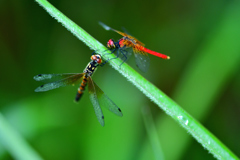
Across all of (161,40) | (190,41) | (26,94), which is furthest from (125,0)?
(26,94)

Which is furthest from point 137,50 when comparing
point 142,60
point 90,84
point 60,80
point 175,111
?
point 175,111

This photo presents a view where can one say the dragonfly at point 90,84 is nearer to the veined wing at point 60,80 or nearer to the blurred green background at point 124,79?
the veined wing at point 60,80

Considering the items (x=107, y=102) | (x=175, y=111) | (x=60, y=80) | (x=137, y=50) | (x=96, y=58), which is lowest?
(x=60, y=80)

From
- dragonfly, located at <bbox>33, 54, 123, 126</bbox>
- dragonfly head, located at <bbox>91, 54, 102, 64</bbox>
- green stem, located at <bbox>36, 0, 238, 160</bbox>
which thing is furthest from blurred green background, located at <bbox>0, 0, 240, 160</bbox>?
green stem, located at <bbox>36, 0, 238, 160</bbox>

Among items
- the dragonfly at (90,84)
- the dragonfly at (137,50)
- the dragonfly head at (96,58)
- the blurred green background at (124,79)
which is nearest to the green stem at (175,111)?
the dragonfly head at (96,58)

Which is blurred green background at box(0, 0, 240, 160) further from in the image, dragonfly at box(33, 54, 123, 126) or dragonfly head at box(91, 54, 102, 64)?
dragonfly head at box(91, 54, 102, 64)

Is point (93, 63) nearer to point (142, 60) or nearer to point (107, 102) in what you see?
point (107, 102)

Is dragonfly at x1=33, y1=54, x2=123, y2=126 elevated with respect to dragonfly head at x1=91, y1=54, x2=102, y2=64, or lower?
lower

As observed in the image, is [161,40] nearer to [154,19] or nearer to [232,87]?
[154,19]

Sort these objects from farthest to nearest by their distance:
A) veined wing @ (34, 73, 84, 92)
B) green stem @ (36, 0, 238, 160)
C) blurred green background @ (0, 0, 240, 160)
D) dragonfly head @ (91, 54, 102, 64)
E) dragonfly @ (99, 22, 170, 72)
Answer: blurred green background @ (0, 0, 240, 160) < dragonfly @ (99, 22, 170, 72) < veined wing @ (34, 73, 84, 92) < dragonfly head @ (91, 54, 102, 64) < green stem @ (36, 0, 238, 160)
